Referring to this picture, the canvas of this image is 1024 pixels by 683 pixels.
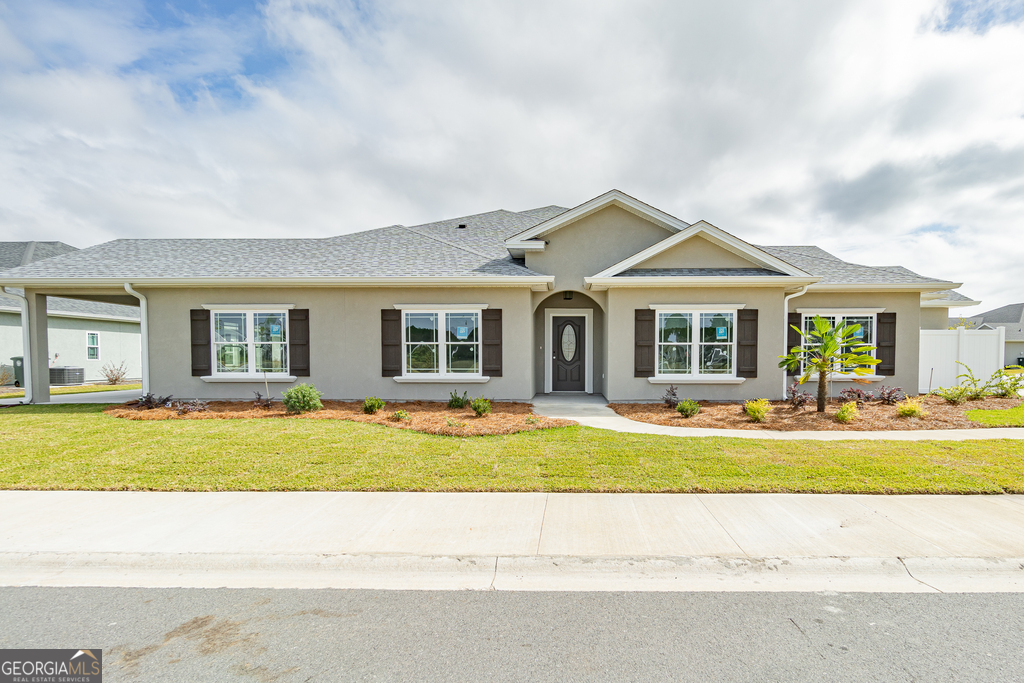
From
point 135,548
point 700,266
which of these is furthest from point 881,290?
point 135,548

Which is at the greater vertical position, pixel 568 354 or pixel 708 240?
pixel 708 240

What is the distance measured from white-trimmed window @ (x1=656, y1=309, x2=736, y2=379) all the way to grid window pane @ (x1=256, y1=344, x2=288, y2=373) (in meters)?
9.82

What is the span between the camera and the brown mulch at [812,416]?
9.21 m

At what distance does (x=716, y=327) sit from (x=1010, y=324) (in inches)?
1825

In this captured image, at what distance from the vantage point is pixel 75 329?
66.2 feet

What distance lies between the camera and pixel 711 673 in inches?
105

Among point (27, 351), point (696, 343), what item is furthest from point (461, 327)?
point (27, 351)

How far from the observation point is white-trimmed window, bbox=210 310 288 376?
12359 mm

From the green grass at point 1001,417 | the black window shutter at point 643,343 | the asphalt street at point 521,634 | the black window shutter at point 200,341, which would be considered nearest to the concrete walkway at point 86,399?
the black window shutter at point 200,341

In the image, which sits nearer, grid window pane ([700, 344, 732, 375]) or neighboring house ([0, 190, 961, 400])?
neighboring house ([0, 190, 961, 400])

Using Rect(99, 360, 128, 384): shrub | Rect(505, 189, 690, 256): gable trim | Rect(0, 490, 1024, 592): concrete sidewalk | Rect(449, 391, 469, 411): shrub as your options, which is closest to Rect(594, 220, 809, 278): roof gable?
Rect(505, 189, 690, 256): gable trim

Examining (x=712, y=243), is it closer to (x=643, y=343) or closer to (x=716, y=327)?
(x=716, y=327)

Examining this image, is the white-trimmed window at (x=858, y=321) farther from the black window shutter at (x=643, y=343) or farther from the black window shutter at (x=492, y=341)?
the black window shutter at (x=492, y=341)

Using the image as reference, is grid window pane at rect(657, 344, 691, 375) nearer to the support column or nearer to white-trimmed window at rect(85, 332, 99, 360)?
the support column
